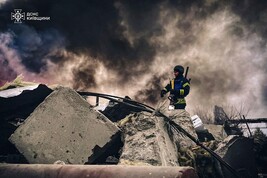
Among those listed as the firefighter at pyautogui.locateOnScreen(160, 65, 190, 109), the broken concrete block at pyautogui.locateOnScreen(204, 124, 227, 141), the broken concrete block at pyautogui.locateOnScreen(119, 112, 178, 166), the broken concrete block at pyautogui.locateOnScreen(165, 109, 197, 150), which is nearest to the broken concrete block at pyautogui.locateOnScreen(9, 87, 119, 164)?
the broken concrete block at pyautogui.locateOnScreen(119, 112, 178, 166)

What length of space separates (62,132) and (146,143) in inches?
35.1

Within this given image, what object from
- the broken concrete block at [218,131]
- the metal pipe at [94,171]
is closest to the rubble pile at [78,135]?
the metal pipe at [94,171]

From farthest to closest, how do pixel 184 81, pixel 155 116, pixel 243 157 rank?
1. pixel 184 81
2. pixel 243 157
3. pixel 155 116

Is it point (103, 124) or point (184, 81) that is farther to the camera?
point (184, 81)

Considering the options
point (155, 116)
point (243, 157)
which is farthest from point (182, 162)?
point (243, 157)

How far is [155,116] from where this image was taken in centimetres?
308

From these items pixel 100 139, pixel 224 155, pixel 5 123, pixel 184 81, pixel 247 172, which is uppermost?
pixel 184 81

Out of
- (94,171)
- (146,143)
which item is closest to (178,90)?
(146,143)

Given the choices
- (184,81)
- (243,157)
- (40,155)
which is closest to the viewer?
(40,155)

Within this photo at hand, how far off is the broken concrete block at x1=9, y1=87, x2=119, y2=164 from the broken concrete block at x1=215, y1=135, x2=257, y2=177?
1.63 metres

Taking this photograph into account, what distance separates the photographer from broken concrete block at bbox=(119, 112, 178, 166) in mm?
Result: 2590

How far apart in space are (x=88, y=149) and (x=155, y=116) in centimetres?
86

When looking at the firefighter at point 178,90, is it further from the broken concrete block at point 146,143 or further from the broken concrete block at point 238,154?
the broken concrete block at point 146,143

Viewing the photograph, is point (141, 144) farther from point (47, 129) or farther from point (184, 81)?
point (184, 81)
